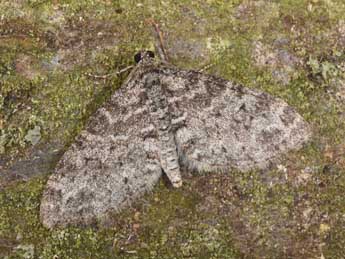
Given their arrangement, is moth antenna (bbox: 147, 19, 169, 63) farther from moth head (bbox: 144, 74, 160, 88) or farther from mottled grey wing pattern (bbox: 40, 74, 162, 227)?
mottled grey wing pattern (bbox: 40, 74, 162, 227)

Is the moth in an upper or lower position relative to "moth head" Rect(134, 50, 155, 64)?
lower

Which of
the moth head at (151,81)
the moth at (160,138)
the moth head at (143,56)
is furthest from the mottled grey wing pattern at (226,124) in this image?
the moth head at (143,56)

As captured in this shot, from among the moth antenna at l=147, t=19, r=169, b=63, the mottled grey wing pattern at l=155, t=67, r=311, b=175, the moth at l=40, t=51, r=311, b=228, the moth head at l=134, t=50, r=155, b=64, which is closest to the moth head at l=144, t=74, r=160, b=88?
the moth at l=40, t=51, r=311, b=228

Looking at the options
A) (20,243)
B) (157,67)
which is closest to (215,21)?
(157,67)

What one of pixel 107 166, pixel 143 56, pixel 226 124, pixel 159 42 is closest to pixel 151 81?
pixel 143 56

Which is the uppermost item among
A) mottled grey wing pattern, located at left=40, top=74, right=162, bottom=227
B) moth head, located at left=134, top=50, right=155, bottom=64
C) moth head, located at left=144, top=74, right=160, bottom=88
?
moth head, located at left=134, top=50, right=155, bottom=64

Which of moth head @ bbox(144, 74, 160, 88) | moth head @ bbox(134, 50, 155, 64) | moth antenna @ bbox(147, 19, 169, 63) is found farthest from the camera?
moth antenna @ bbox(147, 19, 169, 63)

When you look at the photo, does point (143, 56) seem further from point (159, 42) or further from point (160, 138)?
point (160, 138)
